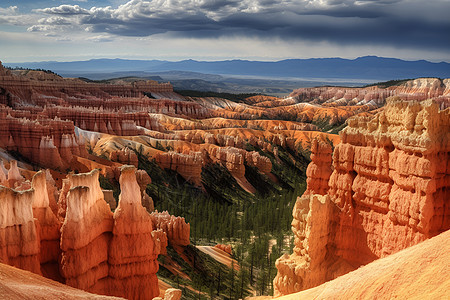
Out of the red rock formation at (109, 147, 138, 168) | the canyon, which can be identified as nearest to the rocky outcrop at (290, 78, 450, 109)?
the red rock formation at (109, 147, 138, 168)

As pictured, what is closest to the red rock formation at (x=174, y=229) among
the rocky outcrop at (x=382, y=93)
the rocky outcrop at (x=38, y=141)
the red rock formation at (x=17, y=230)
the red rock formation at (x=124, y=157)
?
the red rock formation at (x=17, y=230)

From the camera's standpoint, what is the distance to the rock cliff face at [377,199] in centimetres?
1322

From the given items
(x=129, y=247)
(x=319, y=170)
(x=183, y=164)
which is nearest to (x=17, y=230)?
(x=129, y=247)

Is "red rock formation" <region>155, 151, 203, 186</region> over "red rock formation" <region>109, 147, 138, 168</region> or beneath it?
beneath

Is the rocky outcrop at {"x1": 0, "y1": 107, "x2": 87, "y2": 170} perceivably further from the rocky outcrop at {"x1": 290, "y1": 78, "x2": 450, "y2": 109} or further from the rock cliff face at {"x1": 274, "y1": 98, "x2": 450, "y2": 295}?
the rocky outcrop at {"x1": 290, "y1": 78, "x2": 450, "y2": 109}

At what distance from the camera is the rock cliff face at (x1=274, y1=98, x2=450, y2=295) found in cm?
1322

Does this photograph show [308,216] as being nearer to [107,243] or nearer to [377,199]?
A: [377,199]

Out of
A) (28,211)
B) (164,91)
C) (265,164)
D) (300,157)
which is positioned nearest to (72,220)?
(28,211)

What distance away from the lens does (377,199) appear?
49.1 feet

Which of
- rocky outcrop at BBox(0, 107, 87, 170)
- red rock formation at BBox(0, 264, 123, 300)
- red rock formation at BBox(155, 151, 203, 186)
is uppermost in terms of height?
red rock formation at BBox(0, 264, 123, 300)

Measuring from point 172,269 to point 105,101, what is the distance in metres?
77.9

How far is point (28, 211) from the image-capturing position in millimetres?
11469

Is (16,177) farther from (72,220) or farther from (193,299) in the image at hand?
(193,299)

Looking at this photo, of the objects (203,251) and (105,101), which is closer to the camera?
(203,251)
